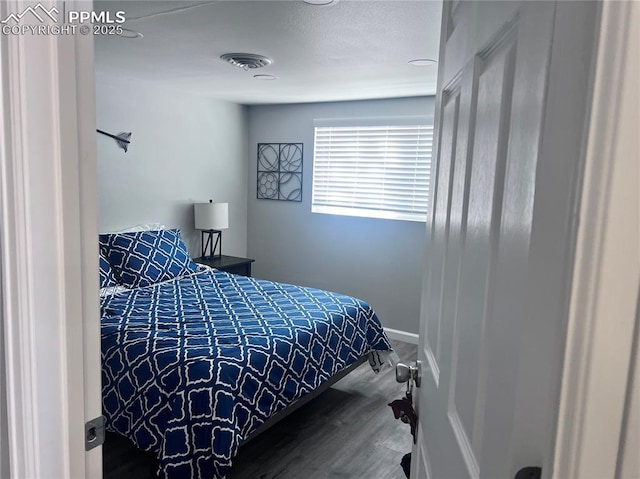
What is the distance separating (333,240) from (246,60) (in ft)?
7.31

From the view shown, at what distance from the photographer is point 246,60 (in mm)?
2922

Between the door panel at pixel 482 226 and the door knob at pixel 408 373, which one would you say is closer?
the door panel at pixel 482 226

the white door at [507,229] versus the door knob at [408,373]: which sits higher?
the white door at [507,229]

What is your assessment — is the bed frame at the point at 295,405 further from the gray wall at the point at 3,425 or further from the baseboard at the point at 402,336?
the gray wall at the point at 3,425

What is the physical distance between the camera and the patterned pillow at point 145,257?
11.8 ft

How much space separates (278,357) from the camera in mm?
2504

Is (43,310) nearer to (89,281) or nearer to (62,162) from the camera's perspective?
(89,281)

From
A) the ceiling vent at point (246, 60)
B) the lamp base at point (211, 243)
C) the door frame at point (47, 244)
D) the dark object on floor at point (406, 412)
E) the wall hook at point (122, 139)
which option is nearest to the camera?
the door frame at point (47, 244)

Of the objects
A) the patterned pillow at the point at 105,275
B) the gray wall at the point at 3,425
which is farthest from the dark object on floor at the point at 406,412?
the patterned pillow at the point at 105,275

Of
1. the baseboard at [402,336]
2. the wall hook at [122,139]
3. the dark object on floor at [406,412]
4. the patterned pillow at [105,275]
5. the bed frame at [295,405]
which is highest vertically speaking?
the wall hook at [122,139]

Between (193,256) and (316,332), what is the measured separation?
2300 mm

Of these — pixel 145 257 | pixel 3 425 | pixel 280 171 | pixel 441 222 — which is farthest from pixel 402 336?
pixel 3 425

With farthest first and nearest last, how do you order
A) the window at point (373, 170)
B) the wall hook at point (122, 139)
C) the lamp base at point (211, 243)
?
the lamp base at point (211, 243) → the window at point (373, 170) → the wall hook at point (122, 139)

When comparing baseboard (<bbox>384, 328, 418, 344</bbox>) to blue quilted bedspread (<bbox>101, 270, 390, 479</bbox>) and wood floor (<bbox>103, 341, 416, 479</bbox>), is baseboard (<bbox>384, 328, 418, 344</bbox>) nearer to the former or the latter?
wood floor (<bbox>103, 341, 416, 479</bbox>)
